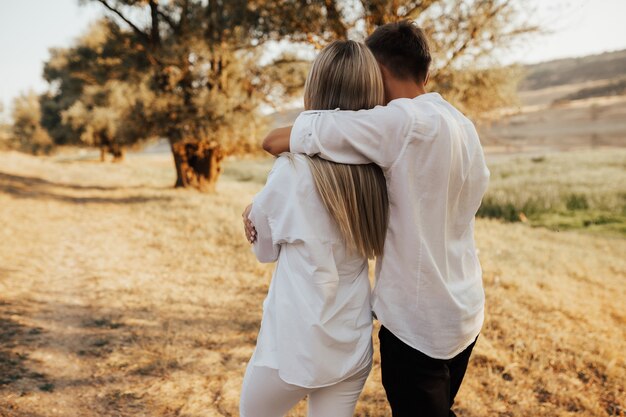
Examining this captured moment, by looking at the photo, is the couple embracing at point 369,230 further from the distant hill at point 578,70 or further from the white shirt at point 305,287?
the distant hill at point 578,70

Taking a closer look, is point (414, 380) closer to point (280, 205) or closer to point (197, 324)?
point (280, 205)

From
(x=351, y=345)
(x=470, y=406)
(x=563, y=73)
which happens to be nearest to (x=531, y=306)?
(x=470, y=406)

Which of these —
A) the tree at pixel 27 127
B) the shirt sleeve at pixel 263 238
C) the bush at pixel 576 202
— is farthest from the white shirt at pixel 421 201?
the tree at pixel 27 127

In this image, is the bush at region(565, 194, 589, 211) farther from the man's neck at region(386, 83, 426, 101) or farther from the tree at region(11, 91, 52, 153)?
the tree at region(11, 91, 52, 153)

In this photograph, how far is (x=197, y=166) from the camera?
1673cm

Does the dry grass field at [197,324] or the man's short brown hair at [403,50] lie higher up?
the man's short brown hair at [403,50]

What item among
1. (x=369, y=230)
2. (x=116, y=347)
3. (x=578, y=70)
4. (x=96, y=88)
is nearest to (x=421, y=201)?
(x=369, y=230)

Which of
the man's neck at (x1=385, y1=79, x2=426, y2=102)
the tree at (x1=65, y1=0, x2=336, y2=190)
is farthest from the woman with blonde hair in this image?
the tree at (x1=65, y1=0, x2=336, y2=190)

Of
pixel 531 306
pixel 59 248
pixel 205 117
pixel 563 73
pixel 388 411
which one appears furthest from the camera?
pixel 563 73

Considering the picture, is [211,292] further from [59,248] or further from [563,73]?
[563,73]

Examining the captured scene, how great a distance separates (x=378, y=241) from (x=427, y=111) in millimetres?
543

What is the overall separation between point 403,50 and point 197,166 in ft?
51.7

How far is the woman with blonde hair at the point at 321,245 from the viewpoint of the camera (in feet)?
5.39

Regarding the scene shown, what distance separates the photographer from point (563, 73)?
113375 mm
